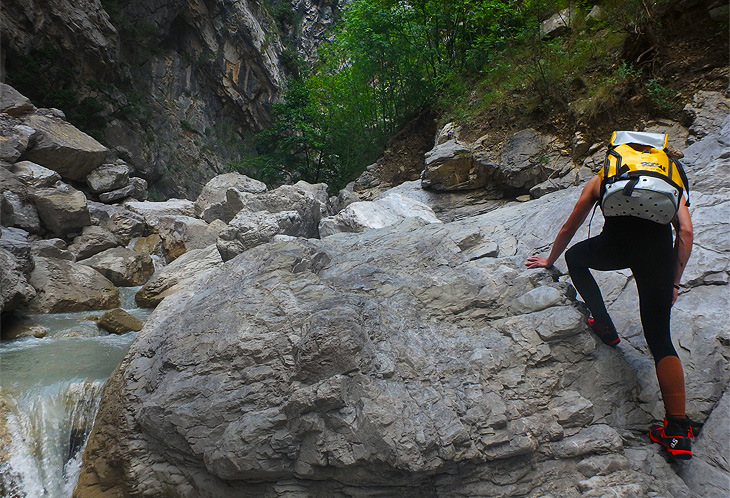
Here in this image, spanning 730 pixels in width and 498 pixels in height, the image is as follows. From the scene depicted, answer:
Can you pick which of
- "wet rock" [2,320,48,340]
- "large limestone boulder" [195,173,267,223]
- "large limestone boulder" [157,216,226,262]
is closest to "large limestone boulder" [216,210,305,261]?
"wet rock" [2,320,48,340]

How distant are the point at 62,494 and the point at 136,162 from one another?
2115 cm

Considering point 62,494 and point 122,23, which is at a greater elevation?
point 122,23

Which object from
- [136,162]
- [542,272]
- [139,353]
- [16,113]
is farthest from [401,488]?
[136,162]

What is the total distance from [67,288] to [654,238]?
7.77 meters

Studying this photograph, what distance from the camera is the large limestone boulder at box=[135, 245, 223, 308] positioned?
23.6 ft

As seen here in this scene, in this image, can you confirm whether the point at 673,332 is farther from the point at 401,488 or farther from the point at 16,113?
the point at 16,113

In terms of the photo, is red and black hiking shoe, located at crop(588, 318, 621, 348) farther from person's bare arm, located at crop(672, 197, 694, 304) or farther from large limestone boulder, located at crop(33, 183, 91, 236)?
large limestone boulder, located at crop(33, 183, 91, 236)

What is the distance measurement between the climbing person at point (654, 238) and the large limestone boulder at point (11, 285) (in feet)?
22.3

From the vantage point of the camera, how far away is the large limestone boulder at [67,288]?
21.7ft

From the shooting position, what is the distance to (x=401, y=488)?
8.03ft

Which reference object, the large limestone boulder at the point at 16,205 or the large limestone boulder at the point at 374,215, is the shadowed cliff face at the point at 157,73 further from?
the large limestone boulder at the point at 374,215

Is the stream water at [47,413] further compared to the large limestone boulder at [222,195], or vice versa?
the large limestone boulder at [222,195]

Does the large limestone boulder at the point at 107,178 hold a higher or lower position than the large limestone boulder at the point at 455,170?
higher

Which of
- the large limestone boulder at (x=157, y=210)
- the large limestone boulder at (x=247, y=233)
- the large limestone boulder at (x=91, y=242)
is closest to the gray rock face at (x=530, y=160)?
the large limestone boulder at (x=247, y=233)
